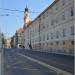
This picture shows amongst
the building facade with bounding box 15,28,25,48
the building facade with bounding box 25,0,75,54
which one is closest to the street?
the building facade with bounding box 25,0,75,54

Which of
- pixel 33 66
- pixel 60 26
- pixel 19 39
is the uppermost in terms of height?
pixel 60 26

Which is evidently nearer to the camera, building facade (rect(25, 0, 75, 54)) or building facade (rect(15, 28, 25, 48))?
building facade (rect(25, 0, 75, 54))

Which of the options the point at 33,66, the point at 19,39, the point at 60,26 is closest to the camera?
the point at 33,66

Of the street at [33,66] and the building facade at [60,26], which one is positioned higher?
the building facade at [60,26]

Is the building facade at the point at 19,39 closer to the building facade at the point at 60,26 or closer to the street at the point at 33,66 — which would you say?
the building facade at the point at 60,26

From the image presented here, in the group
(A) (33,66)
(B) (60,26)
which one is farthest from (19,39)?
(A) (33,66)

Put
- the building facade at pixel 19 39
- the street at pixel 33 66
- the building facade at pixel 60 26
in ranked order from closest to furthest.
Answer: the street at pixel 33 66 → the building facade at pixel 60 26 → the building facade at pixel 19 39

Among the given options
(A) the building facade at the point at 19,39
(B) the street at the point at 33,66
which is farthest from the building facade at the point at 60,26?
(A) the building facade at the point at 19,39

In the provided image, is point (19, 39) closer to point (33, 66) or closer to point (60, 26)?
point (60, 26)

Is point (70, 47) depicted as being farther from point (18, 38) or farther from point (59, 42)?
point (18, 38)

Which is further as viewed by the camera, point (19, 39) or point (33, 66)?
point (19, 39)

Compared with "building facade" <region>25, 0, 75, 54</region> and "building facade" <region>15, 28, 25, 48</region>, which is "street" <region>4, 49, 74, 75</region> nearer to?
"building facade" <region>25, 0, 75, 54</region>

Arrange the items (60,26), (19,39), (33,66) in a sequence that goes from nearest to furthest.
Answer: (33,66) < (60,26) < (19,39)

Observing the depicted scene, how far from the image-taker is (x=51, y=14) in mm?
67250
